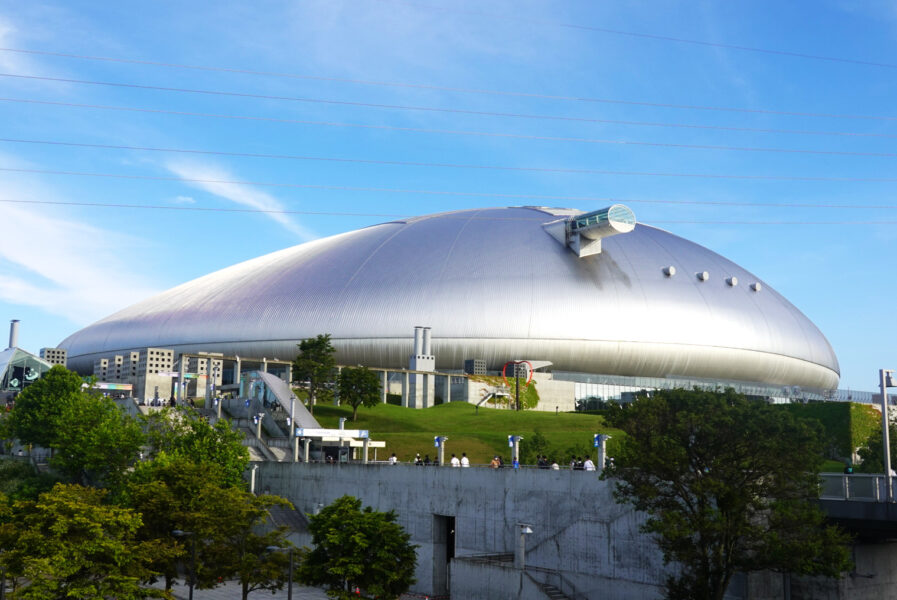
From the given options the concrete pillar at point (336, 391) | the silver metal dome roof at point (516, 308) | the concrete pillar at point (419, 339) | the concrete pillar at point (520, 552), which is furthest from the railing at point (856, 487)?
the concrete pillar at point (419, 339)

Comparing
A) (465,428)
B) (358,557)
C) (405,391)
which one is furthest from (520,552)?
(405,391)

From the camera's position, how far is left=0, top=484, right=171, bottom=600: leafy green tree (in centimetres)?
3006

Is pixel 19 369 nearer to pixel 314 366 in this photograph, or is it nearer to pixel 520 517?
pixel 314 366

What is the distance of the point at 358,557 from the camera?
117 ft

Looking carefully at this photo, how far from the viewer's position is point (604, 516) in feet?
123

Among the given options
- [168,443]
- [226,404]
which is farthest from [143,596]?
[226,404]

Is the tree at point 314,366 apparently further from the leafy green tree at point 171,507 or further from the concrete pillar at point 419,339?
the leafy green tree at point 171,507

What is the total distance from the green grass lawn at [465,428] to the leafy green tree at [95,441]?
630 inches

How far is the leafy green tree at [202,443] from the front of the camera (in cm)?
5178

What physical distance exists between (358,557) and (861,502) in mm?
17868

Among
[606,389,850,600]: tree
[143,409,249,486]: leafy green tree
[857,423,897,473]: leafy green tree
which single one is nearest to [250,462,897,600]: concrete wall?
[606,389,850,600]: tree

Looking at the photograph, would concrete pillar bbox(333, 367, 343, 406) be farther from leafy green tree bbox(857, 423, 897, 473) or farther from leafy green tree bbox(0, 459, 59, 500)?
leafy green tree bbox(857, 423, 897, 473)

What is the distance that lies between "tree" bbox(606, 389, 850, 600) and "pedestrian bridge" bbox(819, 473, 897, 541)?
928 mm

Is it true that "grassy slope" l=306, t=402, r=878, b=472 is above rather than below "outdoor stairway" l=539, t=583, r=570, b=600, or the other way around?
above
